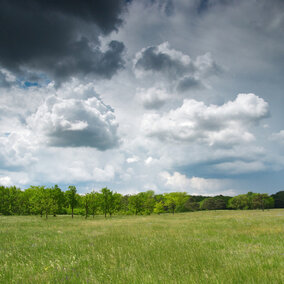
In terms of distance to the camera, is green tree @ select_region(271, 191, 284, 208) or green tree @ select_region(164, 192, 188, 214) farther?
green tree @ select_region(271, 191, 284, 208)

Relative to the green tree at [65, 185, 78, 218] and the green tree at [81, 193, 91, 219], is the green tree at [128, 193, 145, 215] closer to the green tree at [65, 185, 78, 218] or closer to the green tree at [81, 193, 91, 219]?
the green tree at [81, 193, 91, 219]

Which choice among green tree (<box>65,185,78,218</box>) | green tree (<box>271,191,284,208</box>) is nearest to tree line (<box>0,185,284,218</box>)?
green tree (<box>65,185,78,218</box>)

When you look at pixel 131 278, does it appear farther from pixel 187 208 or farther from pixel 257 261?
pixel 187 208

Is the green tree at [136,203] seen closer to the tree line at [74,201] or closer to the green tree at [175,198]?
the tree line at [74,201]

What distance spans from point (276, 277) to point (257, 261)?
1.63 m

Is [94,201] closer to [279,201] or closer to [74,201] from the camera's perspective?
[74,201]

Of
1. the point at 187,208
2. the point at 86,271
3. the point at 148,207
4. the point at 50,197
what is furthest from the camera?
the point at 187,208

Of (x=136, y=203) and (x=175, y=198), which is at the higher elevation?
(x=175, y=198)

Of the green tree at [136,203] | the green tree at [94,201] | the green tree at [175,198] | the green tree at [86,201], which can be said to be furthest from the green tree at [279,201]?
the green tree at [86,201]

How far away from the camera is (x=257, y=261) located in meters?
5.96

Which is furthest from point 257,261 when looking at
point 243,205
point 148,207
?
point 243,205

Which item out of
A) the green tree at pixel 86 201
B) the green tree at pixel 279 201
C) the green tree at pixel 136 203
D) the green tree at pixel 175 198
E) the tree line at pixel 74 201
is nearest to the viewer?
the tree line at pixel 74 201

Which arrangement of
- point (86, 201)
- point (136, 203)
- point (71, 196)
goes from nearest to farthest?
point (71, 196) < point (86, 201) < point (136, 203)

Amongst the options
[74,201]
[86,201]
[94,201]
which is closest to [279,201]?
[94,201]
